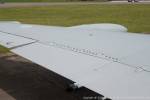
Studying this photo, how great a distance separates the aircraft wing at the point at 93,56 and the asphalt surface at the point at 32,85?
107 cm

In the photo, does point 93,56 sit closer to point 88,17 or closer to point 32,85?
point 32,85

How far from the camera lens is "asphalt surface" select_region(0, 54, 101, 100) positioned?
6.96 meters

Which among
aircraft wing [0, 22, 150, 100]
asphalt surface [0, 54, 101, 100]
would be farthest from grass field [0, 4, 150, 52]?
aircraft wing [0, 22, 150, 100]

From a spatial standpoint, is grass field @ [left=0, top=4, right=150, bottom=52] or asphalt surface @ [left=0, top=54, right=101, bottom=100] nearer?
asphalt surface @ [left=0, top=54, right=101, bottom=100]

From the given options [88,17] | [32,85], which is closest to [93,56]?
[32,85]

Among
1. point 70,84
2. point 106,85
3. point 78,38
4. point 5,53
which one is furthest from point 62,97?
point 5,53

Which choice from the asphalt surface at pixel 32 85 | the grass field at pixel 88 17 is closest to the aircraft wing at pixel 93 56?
the asphalt surface at pixel 32 85

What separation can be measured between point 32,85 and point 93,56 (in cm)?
289

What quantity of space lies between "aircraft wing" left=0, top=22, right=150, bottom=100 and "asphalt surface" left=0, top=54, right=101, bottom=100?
107 centimetres

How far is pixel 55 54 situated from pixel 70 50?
0.32 m

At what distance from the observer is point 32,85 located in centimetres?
778

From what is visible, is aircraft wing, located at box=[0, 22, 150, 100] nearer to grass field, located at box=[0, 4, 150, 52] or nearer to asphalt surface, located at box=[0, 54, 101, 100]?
asphalt surface, located at box=[0, 54, 101, 100]

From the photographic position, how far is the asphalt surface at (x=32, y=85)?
6957 mm

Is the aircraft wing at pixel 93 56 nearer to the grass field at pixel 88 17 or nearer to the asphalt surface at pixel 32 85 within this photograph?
the asphalt surface at pixel 32 85
